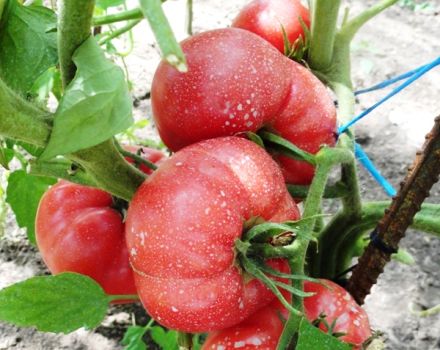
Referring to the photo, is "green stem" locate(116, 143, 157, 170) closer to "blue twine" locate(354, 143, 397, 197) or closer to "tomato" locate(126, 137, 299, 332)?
"tomato" locate(126, 137, 299, 332)

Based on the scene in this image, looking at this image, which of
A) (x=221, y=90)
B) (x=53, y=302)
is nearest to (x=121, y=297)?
(x=53, y=302)

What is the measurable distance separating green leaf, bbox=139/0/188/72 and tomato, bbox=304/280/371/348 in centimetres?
43

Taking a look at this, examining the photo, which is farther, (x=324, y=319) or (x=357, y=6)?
(x=357, y=6)

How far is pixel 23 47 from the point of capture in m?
0.58

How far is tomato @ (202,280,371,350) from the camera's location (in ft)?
A: 2.13

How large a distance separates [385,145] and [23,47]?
132 centimetres

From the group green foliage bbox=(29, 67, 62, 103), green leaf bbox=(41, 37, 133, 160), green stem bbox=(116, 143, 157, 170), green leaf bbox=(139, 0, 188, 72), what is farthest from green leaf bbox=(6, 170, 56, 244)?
green leaf bbox=(139, 0, 188, 72)

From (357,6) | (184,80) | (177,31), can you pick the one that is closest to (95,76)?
(184,80)

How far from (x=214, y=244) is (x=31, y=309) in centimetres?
26

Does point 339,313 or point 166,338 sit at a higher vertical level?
point 339,313

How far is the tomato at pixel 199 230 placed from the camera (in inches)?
22.3

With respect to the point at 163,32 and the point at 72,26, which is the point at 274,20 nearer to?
the point at 72,26

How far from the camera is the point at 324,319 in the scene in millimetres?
663

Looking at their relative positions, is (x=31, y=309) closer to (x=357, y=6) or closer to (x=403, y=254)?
(x=403, y=254)
